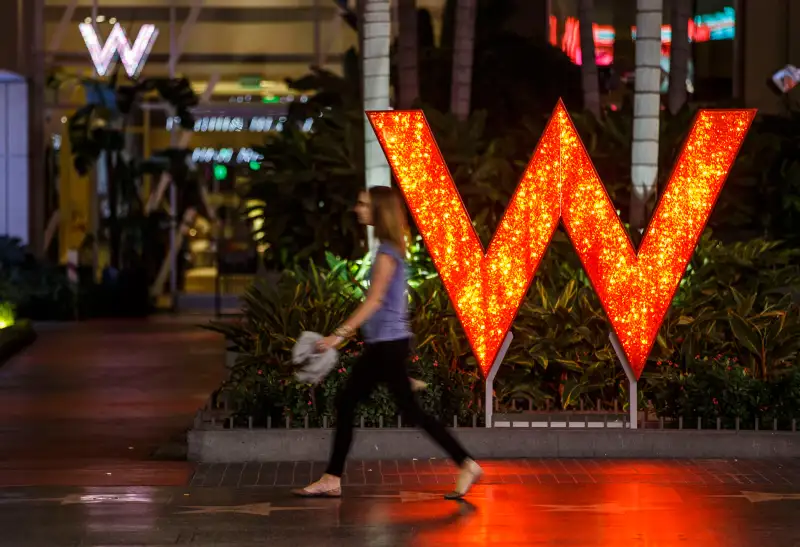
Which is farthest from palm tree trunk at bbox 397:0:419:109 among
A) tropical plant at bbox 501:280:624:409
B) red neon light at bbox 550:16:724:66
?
red neon light at bbox 550:16:724:66

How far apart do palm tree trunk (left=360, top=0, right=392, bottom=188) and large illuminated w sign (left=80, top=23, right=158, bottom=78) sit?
58.3 ft

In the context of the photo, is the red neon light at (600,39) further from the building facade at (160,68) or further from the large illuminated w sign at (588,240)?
the large illuminated w sign at (588,240)

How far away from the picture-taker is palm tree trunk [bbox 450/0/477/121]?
1986 centimetres

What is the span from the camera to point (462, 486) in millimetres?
10172

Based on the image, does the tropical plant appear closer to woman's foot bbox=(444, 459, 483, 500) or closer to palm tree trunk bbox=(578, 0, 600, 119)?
woman's foot bbox=(444, 459, 483, 500)

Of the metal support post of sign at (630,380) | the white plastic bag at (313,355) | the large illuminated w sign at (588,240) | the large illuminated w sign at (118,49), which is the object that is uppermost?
the large illuminated w sign at (118,49)

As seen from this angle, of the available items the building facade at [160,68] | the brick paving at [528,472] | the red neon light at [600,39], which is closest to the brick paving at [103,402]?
the brick paving at [528,472]

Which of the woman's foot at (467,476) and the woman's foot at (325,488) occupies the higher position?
the woman's foot at (467,476)

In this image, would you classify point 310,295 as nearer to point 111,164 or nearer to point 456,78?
point 456,78

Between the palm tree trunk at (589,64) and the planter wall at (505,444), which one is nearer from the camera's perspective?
the planter wall at (505,444)

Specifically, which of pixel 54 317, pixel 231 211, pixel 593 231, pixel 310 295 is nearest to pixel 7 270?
pixel 54 317

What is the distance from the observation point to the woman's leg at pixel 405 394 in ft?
33.1

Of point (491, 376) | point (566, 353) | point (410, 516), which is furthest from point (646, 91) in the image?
point (410, 516)

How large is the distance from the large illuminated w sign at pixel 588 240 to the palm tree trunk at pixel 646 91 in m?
2.62
